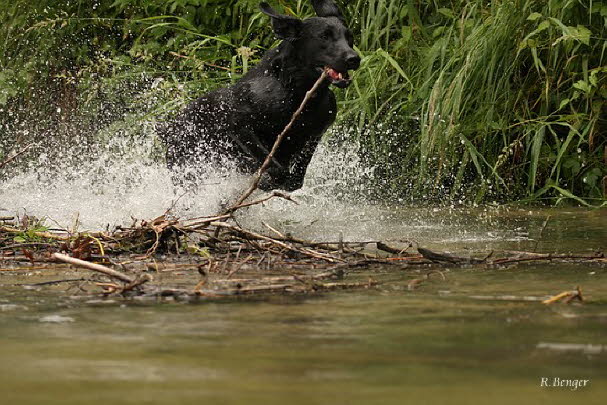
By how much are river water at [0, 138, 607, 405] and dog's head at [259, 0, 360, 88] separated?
9.40 ft

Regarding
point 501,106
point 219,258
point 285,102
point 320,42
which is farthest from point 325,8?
point 219,258

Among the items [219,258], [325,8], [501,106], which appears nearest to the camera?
[219,258]

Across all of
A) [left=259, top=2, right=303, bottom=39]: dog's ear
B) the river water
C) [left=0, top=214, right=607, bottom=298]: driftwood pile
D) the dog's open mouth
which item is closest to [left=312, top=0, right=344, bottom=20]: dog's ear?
[left=259, top=2, right=303, bottom=39]: dog's ear

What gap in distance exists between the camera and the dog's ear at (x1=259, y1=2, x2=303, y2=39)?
6.53m

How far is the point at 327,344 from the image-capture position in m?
2.38

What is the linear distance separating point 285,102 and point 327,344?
4.38 m

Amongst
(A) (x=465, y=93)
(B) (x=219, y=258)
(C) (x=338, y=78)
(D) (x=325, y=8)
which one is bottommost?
(B) (x=219, y=258)

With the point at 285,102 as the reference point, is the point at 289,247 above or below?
below

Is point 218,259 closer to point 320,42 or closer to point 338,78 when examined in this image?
point 338,78

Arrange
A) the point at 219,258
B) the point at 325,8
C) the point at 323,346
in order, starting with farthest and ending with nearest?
1. the point at 325,8
2. the point at 219,258
3. the point at 323,346

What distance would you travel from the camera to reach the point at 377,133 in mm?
7797

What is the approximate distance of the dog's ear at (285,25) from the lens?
6.53m

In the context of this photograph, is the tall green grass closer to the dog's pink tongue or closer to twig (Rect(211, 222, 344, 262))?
the dog's pink tongue

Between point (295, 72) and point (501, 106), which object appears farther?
point (501, 106)
